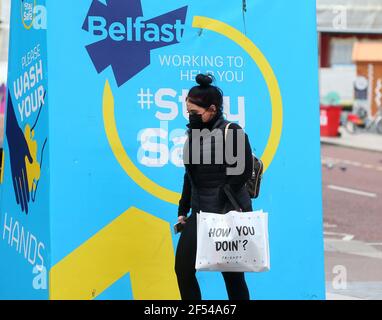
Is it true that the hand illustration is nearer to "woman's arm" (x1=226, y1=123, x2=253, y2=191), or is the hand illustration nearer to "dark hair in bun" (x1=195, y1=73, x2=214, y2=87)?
"dark hair in bun" (x1=195, y1=73, x2=214, y2=87)

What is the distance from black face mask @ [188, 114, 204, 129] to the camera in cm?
593

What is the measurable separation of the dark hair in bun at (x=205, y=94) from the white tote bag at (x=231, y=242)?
0.69 meters

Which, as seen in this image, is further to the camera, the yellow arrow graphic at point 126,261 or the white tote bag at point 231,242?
the yellow arrow graphic at point 126,261

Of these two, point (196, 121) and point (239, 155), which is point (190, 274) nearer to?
point (239, 155)

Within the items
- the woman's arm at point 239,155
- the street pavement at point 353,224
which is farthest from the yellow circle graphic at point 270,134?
the street pavement at point 353,224

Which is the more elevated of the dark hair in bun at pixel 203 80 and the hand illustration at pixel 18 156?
the dark hair in bun at pixel 203 80

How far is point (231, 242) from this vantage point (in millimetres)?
5637

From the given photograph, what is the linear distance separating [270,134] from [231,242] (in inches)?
48.9

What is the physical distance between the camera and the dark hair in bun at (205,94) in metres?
5.91

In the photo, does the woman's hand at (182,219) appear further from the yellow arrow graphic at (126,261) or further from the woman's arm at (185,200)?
the yellow arrow graphic at (126,261)

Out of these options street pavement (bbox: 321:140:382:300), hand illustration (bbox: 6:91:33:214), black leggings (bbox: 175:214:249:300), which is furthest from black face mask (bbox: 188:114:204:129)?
street pavement (bbox: 321:140:382:300)

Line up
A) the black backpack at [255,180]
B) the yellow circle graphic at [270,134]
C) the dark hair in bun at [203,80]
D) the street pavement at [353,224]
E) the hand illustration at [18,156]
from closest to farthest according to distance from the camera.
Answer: the dark hair in bun at [203,80], the black backpack at [255,180], the yellow circle graphic at [270,134], the hand illustration at [18,156], the street pavement at [353,224]
